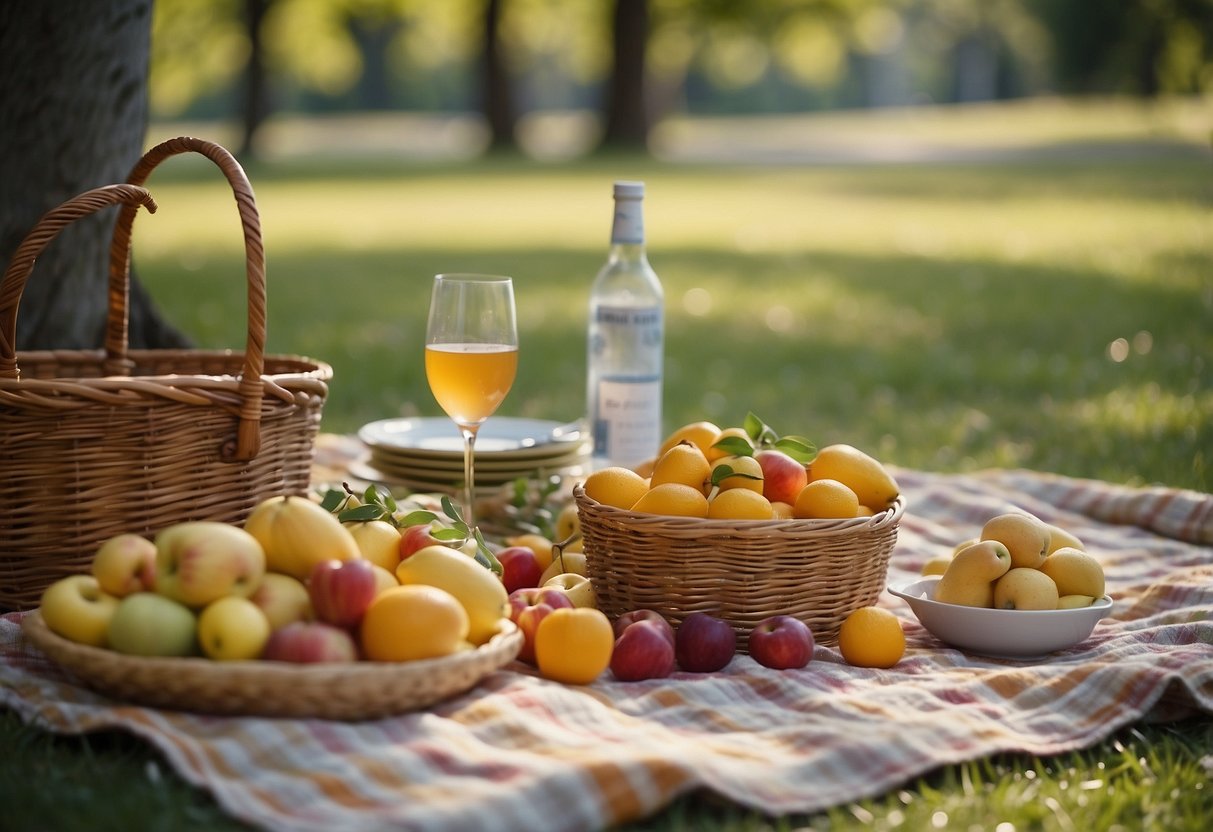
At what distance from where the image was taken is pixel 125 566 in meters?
2.30

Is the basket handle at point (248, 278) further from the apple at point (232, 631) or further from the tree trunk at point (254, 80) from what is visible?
the tree trunk at point (254, 80)

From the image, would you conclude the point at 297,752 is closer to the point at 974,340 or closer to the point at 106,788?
the point at 106,788

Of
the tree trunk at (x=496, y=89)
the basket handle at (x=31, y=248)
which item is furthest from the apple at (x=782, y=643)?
the tree trunk at (x=496, y=89)

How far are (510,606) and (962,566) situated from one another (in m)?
0.96

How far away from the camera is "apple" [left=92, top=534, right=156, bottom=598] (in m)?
2.30

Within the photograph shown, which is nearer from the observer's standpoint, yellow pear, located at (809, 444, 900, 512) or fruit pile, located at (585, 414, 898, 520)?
fruit pile, located at (585, 414, 898, 520)

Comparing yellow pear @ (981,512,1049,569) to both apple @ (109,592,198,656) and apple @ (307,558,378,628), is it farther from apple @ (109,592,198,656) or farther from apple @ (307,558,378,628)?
apple @ (109,592,198,656)

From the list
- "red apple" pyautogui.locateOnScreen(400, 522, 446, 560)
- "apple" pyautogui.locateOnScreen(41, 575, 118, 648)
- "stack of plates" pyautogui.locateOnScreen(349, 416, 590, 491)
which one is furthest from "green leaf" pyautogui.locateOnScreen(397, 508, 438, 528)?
"stack of plates" pyautogui.locateOnScreen(349, 416, 590, 491)

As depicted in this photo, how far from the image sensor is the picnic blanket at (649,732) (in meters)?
2.00

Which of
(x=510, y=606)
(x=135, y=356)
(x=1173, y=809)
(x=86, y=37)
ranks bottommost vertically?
(x=1173, y=809)

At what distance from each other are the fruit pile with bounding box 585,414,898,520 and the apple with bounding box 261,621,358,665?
0.72 metres

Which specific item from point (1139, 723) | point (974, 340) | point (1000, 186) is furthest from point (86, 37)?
point (1000, 186)

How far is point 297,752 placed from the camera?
2123 millimetres

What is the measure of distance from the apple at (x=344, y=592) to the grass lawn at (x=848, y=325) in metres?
0.36
